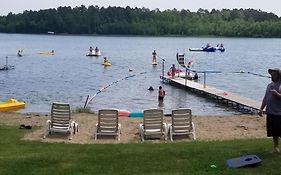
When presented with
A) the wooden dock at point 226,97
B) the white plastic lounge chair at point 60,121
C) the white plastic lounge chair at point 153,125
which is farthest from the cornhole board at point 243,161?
the wooden dock at point 226,97

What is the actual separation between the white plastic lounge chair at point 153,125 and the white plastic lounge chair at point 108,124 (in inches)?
31.4

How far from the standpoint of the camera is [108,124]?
16.4 meters

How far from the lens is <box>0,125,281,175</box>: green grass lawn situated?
9.77 metres

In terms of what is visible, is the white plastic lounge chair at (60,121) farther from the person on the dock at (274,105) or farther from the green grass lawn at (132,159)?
the person on the dock at (274,105)

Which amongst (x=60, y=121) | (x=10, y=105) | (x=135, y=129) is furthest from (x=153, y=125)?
(x=10, y=105)

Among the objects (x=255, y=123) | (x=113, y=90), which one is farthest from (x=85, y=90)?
(x=255, y=123)

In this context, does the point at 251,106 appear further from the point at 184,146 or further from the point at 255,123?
the point at 184,146

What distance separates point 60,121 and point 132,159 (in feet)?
21.0

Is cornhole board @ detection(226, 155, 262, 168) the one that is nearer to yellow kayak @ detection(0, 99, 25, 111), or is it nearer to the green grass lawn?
the green grass lawn

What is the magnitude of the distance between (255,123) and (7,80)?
123ft

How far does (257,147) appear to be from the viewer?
39.4 ft

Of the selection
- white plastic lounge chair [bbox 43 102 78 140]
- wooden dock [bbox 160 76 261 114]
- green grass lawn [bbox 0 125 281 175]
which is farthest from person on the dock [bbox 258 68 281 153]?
wooden dock [bbox 160 76 261 114]

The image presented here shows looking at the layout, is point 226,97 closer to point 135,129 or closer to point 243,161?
point 135,129

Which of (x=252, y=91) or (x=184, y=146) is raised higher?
(x=184, y=146)
